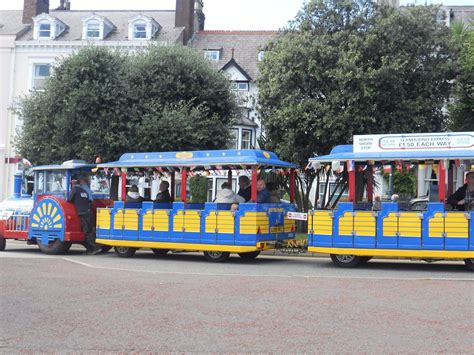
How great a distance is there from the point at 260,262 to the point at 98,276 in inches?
183

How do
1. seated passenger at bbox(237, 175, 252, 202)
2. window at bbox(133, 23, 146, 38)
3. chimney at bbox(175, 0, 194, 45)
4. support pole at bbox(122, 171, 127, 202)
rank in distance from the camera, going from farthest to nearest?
1. chimney at bbox(175, 0, 194, 45)
2. window at bbox(133, 23, 146, 38)
3. support pole at bbox(122, 171, 127, 202)
4. seated passenger at bbox(237, 175, 252, 202)

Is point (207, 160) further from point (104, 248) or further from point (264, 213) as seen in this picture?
point (104, 248)

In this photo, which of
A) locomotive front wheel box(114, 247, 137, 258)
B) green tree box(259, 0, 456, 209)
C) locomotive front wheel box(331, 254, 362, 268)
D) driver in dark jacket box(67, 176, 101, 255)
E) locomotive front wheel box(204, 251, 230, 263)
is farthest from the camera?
green tree box(259, 0, 456, 209)

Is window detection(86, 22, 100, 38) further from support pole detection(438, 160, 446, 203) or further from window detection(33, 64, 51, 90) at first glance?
support pole detection(438, 160, 446, 203)

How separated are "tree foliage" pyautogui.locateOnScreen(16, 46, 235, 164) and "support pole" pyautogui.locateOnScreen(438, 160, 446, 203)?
11.0 metres

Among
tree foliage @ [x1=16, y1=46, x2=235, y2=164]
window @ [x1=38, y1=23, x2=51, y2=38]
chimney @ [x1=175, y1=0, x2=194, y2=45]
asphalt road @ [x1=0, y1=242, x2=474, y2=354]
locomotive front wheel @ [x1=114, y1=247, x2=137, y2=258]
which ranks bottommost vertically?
asphalt road @ [x1=0, y1=242, x2=474, y2=354]

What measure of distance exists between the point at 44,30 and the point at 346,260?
108 feet

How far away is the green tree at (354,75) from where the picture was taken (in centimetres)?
2150

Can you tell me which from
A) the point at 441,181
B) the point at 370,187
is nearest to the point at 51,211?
the point at 370,187

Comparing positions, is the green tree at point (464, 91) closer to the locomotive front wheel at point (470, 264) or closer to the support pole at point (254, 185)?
the locomotive front wheel at point (470, 264)

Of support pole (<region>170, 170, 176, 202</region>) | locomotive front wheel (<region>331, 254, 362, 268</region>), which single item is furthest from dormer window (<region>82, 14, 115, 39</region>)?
locomotive front wheel (<region>331, 254, 362, 268</region>)

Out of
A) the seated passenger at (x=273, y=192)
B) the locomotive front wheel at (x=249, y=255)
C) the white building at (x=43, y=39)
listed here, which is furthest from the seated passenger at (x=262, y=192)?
the white building at (x=43, y=39)

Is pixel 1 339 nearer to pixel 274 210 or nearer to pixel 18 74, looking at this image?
pixel 274 210

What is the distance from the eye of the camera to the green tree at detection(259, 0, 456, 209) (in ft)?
70.5
